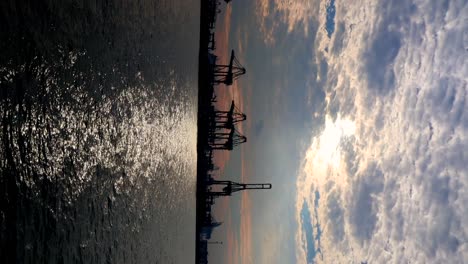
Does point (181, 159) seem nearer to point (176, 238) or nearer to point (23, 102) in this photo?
point (176, 238)

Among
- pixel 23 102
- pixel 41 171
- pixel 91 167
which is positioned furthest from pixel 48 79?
pixel 91 167

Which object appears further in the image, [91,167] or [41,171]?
[91,167]

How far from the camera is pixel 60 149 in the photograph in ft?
17.0

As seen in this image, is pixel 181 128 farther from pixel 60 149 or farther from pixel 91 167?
pixel 60 149

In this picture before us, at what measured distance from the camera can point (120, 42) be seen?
31.7 feet

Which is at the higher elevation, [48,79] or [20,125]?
[48,79]

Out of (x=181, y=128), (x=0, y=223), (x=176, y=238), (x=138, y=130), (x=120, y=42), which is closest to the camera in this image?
(x=0, y=223)

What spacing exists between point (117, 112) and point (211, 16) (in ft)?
108

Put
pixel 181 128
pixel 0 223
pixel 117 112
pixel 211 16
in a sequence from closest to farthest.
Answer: pixel 0 223 < pixel 117 112 < pixel 181 128 < pixel 211 16

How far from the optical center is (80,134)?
6043mm

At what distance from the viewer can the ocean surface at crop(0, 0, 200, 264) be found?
4.00 m

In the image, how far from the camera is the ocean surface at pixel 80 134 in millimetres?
3996

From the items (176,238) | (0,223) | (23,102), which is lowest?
(176,238)

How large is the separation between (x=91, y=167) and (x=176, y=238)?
496 inches
